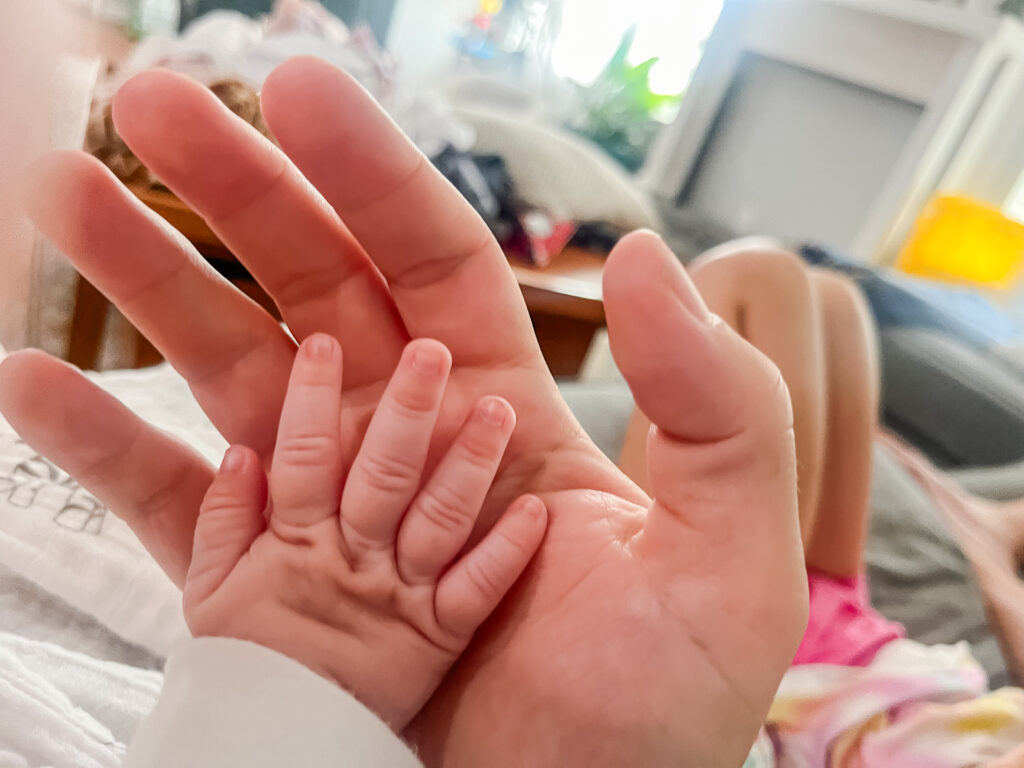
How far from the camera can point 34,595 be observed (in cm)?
42

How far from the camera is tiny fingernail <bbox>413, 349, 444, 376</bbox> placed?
0.99ft

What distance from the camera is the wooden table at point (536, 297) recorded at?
375 mm

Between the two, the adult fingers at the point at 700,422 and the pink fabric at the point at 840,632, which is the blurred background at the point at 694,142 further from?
the pink fabric at the point at 840,632

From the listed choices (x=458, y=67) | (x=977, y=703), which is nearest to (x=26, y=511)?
(x=977, y=703)

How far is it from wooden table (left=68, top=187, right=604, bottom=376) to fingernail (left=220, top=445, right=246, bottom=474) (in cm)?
9

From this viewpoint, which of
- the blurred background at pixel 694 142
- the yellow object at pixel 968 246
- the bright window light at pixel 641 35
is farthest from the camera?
the bright window light at pixel 641 35

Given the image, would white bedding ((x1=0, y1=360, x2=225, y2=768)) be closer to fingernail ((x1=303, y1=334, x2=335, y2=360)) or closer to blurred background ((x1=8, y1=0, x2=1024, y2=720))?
blurred background ((x1=8, y1=0, x2=1024, y2=720))

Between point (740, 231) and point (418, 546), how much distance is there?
189 centimetres

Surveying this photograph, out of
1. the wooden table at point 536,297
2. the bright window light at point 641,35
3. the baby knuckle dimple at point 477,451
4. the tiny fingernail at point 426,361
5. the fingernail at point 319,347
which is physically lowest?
the wooden table at point 536,297

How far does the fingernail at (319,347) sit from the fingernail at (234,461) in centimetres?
6

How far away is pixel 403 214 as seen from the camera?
336 mm

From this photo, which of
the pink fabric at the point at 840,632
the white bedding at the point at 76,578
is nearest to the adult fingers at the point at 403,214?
the white bedding at the point at 76,578

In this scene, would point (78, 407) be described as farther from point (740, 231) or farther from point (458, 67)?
point (740, 231)

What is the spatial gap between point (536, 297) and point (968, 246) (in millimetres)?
1333
